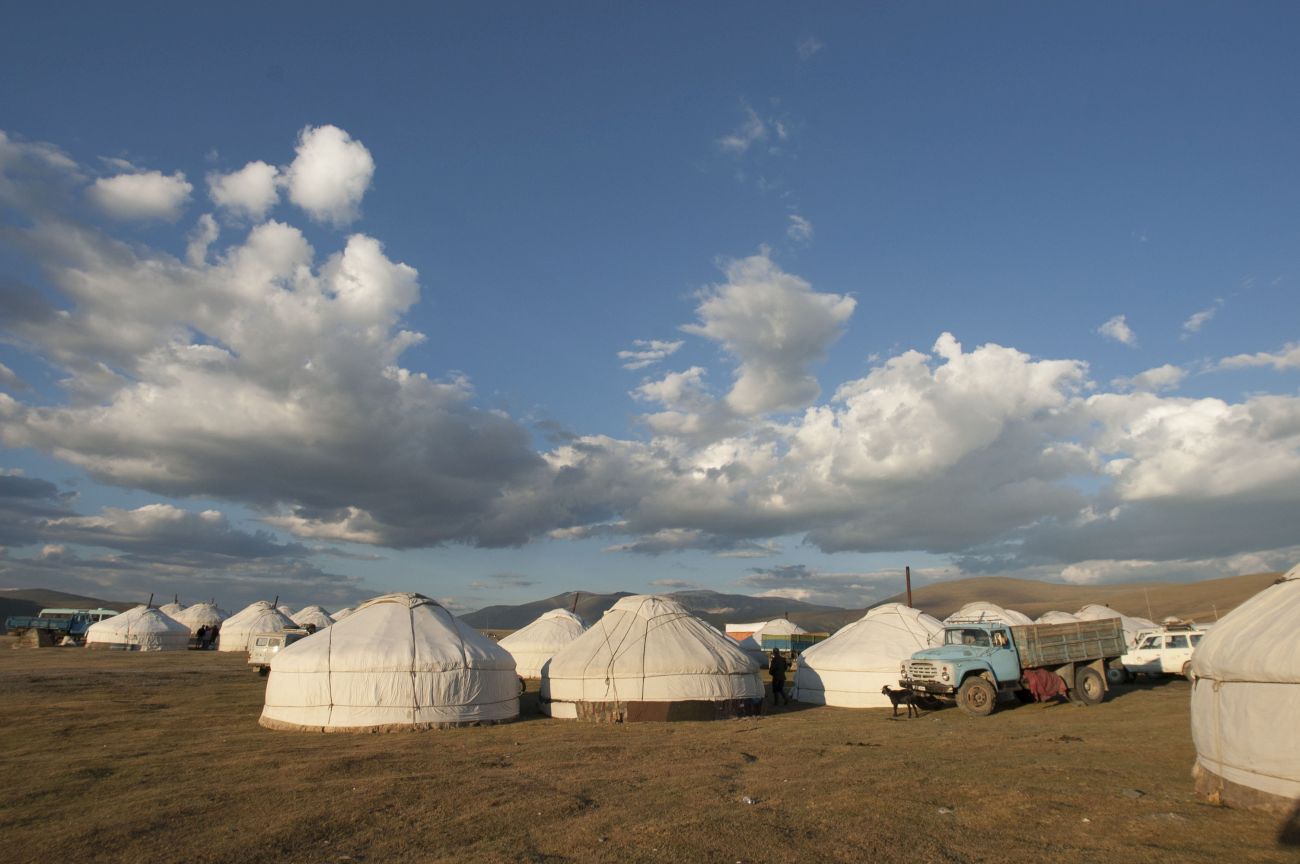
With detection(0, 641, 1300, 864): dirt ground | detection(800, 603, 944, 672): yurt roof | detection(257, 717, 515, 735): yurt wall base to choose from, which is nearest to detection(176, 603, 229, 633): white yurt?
detection(0, 641, 1300, 864): dirt ground

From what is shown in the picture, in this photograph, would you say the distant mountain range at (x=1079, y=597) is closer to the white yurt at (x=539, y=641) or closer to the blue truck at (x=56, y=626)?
the white yurt at (x=539, y=641)

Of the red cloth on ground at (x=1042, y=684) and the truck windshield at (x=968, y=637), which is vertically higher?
the truck windshield at (x=968, y=637)

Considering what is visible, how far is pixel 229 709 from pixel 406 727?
6351 mm

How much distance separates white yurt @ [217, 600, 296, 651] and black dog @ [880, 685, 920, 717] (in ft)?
138

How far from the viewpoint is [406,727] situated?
15312 millimetres

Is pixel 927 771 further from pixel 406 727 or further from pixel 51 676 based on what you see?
pixel 51 676

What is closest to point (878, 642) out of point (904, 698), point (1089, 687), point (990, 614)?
point (904, 698)

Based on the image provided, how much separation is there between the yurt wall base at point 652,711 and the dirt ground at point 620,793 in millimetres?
1137

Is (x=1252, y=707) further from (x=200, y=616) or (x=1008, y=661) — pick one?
(x=200, y=616)

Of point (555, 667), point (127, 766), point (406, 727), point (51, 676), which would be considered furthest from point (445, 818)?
point (51, 676)

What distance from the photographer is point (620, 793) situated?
371 inches

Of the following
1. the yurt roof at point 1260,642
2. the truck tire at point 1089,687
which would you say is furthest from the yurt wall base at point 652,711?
the yurt roof at point 1260,642

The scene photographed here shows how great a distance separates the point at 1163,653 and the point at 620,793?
24315mm

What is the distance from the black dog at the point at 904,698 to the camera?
17.8m
